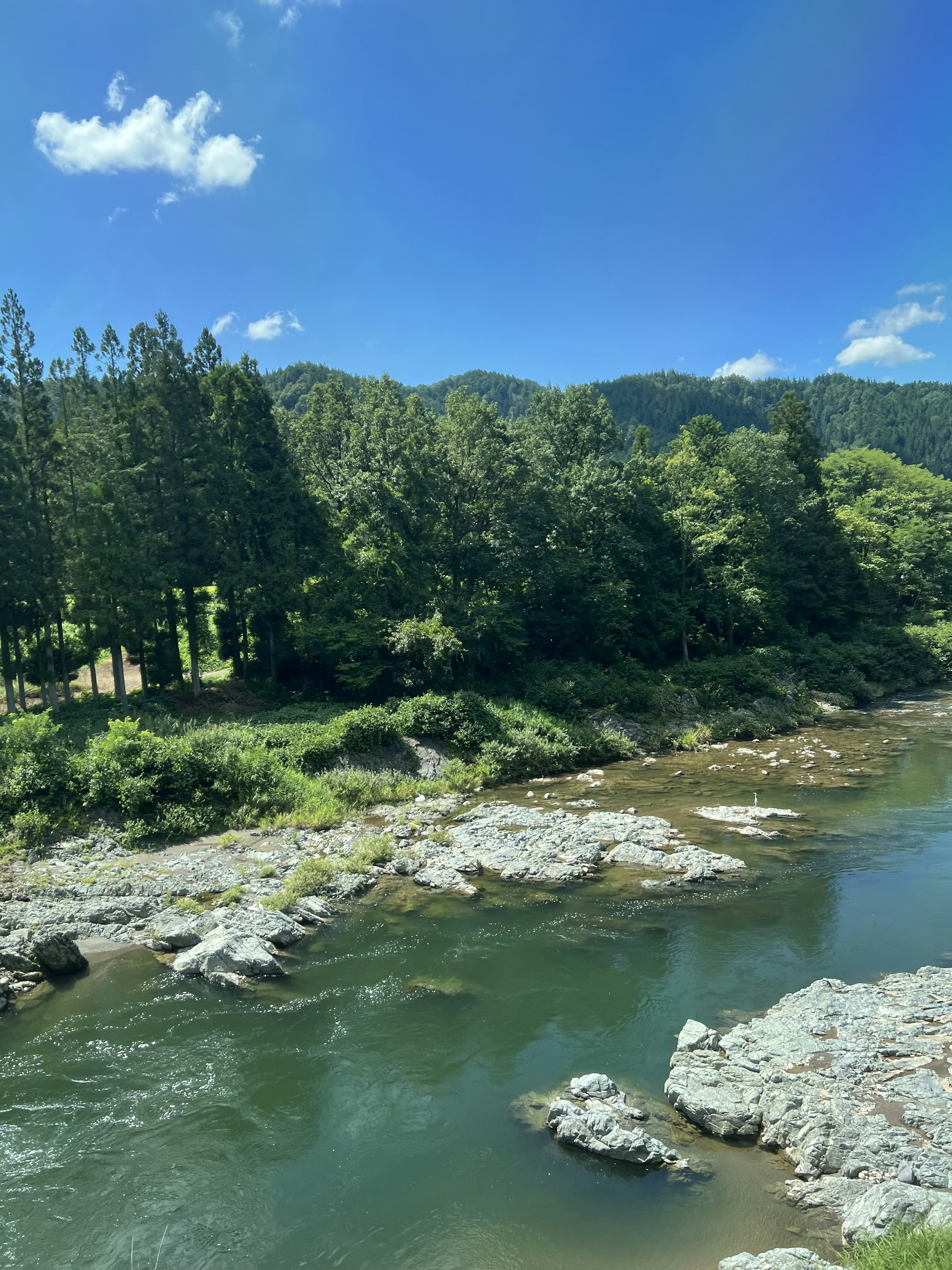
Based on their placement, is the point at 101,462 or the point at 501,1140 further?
the point at 101,462

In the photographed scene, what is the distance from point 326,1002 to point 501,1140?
471 centimetres

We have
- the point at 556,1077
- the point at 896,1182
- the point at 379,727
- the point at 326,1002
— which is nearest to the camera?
the point at 896,1182

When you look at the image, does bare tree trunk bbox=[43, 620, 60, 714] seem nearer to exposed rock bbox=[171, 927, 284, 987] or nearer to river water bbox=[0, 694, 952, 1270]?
river water bbox=[0, 694, 952, 1270]

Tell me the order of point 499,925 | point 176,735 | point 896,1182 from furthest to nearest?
point 176,735
point 499,925
point 896,1182

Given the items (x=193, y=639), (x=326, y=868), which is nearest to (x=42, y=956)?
(x=326, y=868)

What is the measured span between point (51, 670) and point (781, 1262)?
38.5m

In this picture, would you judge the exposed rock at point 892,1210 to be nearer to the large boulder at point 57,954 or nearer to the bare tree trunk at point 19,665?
the large boulder at point 57,954

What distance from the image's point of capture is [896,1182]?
814 centimetres

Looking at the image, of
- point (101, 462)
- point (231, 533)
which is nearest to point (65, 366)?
point (101, 462)

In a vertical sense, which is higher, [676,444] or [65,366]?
[65,366]

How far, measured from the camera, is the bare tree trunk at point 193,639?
40.1 meters

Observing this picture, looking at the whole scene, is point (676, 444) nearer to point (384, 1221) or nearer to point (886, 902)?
point (886, 902)

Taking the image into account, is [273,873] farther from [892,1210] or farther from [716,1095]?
[892,1210]

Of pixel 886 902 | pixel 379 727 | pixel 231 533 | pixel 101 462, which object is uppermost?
pixel 101 462
